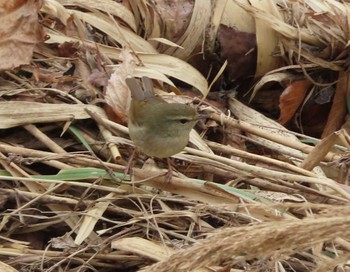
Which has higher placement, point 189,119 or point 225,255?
point 225,255

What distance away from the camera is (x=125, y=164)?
2.56 m

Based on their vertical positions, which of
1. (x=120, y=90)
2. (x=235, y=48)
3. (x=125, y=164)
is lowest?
(x=125, y=164)

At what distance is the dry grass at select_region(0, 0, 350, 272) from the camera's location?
2.11 metres

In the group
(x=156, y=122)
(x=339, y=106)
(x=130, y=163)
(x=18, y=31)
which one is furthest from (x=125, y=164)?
(x=339, y=106)

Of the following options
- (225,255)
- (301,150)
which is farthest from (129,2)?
(225,255)

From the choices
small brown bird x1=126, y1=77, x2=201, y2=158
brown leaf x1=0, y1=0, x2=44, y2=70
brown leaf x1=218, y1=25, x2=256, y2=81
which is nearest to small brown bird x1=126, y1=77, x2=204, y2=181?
small brown bird x1=126, y1=77, x2=201, y2=158

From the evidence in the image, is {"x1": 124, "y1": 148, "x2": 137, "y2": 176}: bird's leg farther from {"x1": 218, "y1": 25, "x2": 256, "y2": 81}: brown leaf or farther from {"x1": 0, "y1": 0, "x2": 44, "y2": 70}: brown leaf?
{"x1": 218, "y1": 25, "x2": 256, "y2": 81}: brown leaf

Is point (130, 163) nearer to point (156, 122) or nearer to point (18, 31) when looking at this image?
point (156, 122)

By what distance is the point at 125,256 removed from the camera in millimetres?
2082

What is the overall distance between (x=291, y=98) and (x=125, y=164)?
3.18 ft

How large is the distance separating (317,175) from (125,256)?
0.75m

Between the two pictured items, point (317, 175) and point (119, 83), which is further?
point (119, 83)

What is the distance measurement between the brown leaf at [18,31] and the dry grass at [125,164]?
7cm

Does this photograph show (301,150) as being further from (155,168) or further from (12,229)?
Answer: (12,229)
